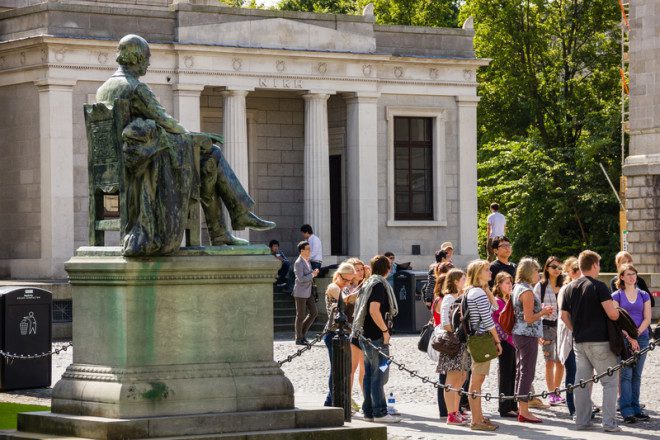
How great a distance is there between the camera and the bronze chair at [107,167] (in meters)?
12.9

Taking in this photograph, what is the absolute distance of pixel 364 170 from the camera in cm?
3847

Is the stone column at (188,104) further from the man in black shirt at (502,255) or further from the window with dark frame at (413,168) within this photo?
the man in black shirt at (502,255)

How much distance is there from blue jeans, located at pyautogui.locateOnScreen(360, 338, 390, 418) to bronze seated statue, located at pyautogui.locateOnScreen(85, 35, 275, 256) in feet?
16.0

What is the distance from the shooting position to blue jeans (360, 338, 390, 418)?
17953 millimetres

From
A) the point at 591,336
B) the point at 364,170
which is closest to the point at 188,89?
the point at 364,170

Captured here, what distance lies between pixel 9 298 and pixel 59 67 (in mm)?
13786

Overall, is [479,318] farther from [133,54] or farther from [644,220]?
[644,220]

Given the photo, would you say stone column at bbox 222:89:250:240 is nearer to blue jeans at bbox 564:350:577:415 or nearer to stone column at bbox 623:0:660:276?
stone column at bbox 623:0:660:276

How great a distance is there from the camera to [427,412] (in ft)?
62.8

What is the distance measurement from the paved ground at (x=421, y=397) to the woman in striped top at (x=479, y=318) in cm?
17

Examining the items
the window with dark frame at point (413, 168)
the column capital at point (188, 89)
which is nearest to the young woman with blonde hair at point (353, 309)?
the column capital at point (188, 89)

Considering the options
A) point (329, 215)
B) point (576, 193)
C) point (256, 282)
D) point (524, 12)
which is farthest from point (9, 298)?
point (524, 12)

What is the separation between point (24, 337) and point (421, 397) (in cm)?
509

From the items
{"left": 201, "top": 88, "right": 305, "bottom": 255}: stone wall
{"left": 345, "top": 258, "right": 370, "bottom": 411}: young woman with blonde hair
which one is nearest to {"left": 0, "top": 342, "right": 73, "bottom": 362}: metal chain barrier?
{"left": 345, "top": 258, "right": 370, "bottom": 411}: young woman with blonde hair
